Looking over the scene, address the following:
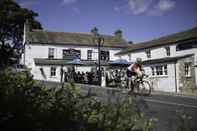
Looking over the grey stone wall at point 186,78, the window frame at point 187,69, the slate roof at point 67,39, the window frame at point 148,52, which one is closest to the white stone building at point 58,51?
the slate roof at point 67,39

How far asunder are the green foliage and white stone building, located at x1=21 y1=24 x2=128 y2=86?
3299 centimetres

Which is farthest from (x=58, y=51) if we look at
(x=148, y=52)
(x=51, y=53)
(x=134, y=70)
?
(x=134, y=70)

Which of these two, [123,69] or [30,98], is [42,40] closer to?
[123,69]

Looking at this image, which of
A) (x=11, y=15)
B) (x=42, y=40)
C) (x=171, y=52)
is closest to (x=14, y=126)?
(x=171, y=52)

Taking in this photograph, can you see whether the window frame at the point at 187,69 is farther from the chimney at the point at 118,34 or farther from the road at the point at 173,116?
the chimney at the point at 118,34

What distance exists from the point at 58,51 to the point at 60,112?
3825cm

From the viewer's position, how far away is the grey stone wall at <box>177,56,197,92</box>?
84.2 feet

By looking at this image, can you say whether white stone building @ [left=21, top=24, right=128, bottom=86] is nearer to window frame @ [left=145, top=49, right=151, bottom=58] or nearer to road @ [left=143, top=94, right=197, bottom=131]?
window frame @ [left=145, top=49, right=151, bottom=58]

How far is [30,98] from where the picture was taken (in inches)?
191

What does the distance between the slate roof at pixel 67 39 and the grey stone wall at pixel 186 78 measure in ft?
64.0

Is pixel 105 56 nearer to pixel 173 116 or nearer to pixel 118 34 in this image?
pixel 118 34

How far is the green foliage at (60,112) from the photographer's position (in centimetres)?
398

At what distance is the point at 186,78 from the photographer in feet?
86.1

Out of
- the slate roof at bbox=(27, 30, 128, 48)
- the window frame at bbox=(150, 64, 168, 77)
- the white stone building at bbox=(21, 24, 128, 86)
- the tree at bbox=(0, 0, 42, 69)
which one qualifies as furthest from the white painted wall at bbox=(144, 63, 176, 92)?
the tree at bbox=(0, 0, 42, 69)
